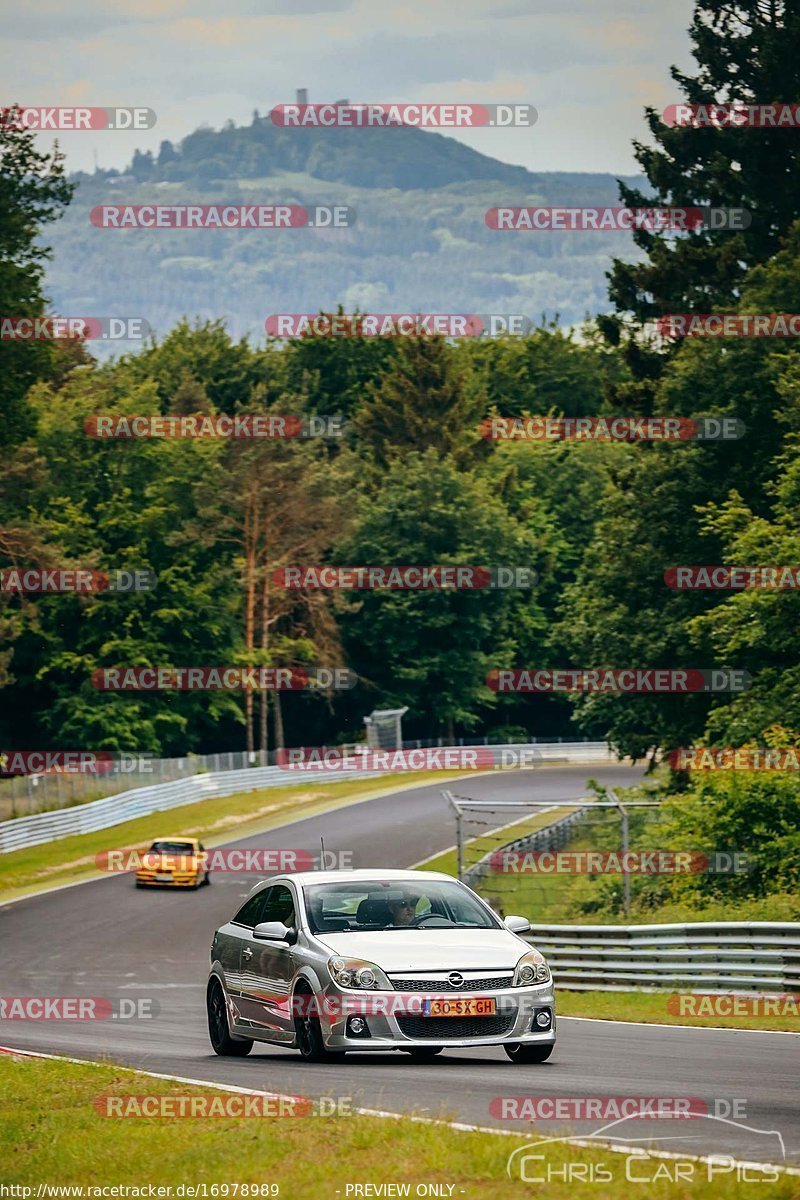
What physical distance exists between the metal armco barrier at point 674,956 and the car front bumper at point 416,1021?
814cm

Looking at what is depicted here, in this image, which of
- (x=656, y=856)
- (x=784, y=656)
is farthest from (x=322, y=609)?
(x=656, y=856)

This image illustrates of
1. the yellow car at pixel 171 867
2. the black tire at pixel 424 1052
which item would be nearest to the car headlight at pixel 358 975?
the black tire at pixel 424 1052

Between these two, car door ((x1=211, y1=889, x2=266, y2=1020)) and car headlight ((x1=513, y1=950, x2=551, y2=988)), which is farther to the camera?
car door ((x1=211, y1=889, x2=266, y2=1020))

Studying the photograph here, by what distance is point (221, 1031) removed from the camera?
15.0 metres

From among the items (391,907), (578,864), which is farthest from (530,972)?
(578,864)

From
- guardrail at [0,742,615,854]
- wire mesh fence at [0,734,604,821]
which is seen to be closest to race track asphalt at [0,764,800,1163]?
guardrail at [0,742,615,854]

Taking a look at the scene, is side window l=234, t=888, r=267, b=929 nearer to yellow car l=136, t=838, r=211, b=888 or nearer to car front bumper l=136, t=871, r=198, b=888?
yellow car l=136, t=838, r=211, b=888

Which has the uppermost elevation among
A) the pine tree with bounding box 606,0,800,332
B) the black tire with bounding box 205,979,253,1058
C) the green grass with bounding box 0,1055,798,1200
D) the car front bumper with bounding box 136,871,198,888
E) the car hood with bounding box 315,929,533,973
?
the pine tree with bounding box 606,0,800,332

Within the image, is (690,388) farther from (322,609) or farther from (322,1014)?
(322,609)

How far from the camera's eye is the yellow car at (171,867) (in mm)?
44156

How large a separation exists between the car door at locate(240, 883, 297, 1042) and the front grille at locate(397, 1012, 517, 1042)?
1105mm

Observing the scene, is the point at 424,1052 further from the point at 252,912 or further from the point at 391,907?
the point at 252,912

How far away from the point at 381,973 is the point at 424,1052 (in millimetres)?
870

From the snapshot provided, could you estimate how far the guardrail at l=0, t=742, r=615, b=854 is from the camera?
172ft
